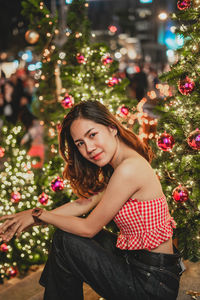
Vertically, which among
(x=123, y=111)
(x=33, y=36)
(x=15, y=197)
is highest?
(x=33, y=36)

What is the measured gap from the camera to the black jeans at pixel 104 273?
1.92m

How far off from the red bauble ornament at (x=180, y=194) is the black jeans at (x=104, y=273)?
80 centimetres

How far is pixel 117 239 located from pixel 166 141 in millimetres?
1031

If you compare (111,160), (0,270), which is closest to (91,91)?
(111,160)

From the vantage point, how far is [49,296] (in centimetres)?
202

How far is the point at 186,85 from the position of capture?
9.02ft

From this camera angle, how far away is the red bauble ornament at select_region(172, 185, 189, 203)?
9.12 feet

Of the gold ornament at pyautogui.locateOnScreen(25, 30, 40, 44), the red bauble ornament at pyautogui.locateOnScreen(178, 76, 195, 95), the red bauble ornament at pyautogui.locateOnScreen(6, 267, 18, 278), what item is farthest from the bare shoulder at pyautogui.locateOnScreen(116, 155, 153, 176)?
the gold ornament at pyautogui.locateOnScreen(25, 30, 40, 44)

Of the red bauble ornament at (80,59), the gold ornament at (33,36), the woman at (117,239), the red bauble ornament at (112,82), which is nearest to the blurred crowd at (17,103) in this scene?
the gold ornament at (33,36)

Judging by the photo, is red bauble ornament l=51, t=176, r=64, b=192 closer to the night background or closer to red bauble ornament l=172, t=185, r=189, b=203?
the night background

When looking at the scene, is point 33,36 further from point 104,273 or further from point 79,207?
point 104,273

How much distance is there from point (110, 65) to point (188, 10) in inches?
49.9

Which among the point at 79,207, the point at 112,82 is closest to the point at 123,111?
the point at 112,82

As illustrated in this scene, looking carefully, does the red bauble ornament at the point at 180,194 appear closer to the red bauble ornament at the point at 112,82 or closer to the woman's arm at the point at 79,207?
the woman's arm at the point at 79,207
